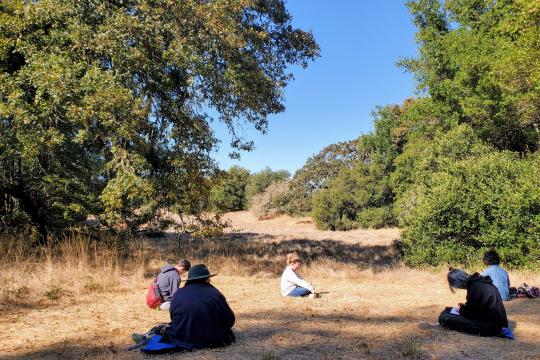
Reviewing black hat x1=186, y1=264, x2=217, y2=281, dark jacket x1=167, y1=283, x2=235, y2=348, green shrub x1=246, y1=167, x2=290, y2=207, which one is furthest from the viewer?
green shrub x1=246, y1=167, x2=290, y2=207

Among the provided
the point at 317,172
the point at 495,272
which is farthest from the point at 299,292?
the point at 317,172

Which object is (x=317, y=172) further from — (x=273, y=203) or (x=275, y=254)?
(x=275, y=254)

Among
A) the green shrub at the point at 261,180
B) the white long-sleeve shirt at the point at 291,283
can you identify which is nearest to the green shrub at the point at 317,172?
the green shrub at the point at 261,180

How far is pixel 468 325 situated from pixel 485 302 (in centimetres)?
45

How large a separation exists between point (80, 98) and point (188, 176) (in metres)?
2.95

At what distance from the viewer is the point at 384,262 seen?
54.8 ft

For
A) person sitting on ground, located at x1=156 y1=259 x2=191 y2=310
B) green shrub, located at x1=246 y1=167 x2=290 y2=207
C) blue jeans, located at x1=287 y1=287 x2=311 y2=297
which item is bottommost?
blue jeans, located at x1=287 y1=287 x2=311 y2=297

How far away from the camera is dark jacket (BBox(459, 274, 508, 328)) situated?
246 inches

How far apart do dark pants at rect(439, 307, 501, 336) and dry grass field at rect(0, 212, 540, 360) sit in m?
0.19

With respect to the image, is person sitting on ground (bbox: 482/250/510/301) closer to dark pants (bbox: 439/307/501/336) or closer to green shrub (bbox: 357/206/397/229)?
dark pants (bbox: 439/307/501/336)

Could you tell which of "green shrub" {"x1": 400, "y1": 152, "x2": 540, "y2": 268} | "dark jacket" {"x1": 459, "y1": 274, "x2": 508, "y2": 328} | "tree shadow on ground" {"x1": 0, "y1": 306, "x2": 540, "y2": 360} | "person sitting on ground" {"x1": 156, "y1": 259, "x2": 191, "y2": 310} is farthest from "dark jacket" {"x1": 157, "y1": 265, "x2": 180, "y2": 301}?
"green shrub" {"x1": 400, "y1": 152, "x2": 540, "y2": 268}

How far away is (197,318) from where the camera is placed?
5441 mm

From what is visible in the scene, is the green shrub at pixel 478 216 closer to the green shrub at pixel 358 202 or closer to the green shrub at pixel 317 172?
the green shrub at pixel 358 202

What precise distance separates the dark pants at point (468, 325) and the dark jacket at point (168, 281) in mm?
4640
